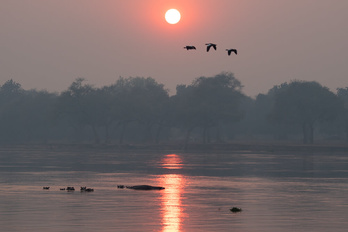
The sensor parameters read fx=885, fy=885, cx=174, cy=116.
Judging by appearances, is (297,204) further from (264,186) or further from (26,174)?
(26,174)

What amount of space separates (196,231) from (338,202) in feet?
67.4

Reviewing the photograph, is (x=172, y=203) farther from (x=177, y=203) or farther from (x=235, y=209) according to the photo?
(x=235, y=209)

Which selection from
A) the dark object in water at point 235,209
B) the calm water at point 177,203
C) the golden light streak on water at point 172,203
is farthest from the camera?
the dark object in water at point 235,209

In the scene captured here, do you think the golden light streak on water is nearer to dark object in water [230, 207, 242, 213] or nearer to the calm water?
the calm water

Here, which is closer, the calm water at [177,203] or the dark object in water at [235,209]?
the calm water at [177,203]

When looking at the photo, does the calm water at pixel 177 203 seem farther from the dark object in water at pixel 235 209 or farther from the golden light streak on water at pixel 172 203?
the dark object in water at pixel 235 209

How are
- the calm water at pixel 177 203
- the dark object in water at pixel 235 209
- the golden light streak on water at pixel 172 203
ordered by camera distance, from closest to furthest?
the golden light streak on water at pixel 172 203
the calm water at pixel 177 203
the dark object in water at pixel 235 209

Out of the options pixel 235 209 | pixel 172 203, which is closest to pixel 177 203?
pixel 172 203

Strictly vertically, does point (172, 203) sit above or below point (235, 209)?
above

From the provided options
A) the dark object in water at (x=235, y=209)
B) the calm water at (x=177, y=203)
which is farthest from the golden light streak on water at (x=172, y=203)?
the dark object in water at (x=235, y=209)

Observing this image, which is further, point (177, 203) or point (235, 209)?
point (177, 203)

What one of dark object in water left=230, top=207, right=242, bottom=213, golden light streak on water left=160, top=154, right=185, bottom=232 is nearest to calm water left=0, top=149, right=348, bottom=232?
golden light streak on water left=160, top=154, right=185, bottom=232

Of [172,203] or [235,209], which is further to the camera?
[172,203]

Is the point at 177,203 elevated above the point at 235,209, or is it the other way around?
the point at 177,203
